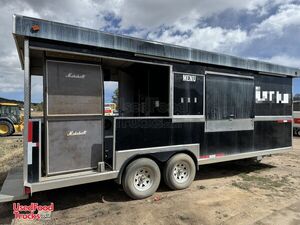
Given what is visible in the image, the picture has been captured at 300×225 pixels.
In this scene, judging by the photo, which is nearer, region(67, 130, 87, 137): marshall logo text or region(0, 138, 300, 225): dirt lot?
region(0, 138, 300, 225): dirt lot

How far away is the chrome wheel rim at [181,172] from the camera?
5.37 meters

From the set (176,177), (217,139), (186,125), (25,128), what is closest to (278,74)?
(217,139)

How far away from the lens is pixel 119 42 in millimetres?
4500

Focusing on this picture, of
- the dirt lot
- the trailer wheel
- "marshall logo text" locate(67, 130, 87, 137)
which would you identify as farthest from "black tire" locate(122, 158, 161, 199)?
"marshall logo text" locate(67, 130, 87, 137)

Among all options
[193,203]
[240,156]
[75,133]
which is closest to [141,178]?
[193,203]

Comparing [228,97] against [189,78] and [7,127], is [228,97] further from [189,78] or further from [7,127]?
[7,127]

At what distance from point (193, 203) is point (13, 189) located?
3081mm

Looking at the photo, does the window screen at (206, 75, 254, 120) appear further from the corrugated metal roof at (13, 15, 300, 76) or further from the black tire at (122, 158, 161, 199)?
the black tire at (122, 158, 161, 199)

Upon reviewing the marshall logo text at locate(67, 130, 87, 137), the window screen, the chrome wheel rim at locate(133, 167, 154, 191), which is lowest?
the chrome wheel rim at locate(133, 167, 154, 191)

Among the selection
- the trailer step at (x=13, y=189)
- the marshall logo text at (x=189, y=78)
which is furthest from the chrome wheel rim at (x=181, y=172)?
the trailer step at (x=13, y=189)

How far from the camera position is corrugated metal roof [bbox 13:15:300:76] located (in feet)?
12.2

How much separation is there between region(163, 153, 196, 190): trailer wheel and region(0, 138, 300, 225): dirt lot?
0.53ft

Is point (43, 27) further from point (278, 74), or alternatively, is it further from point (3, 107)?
point (3, 107)

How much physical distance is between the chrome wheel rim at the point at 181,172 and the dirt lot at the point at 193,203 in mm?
251
